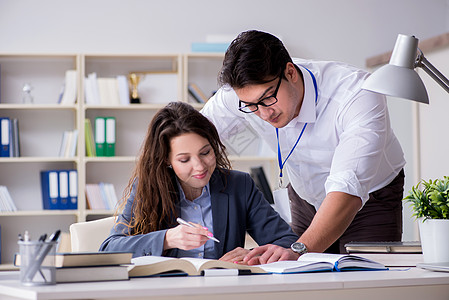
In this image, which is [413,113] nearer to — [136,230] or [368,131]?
[368,131]

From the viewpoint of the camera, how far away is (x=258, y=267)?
4.33 ft

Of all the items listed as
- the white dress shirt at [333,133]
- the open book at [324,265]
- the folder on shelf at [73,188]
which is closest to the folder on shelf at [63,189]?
the folder on shelf at [73,188]

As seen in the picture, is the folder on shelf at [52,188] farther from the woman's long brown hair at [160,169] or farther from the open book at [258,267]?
the open book at [258,267]

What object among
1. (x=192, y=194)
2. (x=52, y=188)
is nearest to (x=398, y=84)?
(x=192, y=194)

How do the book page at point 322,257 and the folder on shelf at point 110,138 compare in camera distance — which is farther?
the folder on shelf at point 110,138

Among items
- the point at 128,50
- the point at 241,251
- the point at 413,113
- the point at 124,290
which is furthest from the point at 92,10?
the point at 124,290

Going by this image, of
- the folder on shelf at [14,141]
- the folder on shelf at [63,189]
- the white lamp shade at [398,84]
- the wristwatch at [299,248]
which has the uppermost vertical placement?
the white lamp shade at [398,84]

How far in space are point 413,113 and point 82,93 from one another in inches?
91.9

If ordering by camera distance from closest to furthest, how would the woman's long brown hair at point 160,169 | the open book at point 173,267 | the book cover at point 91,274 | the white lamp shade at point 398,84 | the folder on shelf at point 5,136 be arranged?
the book cover at point 91,274, the open book at point 173,267, the white lamp shade at point 398,84, the woman's long brown hair at point 160,169, the folder on shelf at point 5,136

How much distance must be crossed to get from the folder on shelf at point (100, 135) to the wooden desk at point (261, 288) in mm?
3145

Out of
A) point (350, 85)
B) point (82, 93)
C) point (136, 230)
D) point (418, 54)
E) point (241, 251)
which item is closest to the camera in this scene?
point (418, 54)

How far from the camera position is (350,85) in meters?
1.98

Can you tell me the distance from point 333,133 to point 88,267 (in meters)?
1.09

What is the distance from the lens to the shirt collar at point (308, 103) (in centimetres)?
198
